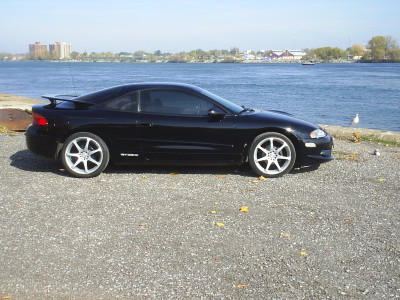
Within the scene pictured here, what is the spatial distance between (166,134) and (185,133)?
0.27 m

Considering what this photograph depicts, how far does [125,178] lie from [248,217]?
234 cm

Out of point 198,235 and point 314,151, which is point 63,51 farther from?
point 198,235

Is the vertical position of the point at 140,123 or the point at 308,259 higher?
the point at 140,123

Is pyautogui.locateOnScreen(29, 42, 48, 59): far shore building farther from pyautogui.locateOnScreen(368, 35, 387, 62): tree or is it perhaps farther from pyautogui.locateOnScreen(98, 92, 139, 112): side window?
pyautogui.locateOnScreen(368, 35, 387, 62): tree

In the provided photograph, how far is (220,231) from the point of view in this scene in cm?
481

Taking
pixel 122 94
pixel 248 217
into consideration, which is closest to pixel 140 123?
pixel 122 94

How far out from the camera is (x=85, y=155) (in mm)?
6941

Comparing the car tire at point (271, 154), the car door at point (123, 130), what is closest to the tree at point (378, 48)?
the car tire at point (271, 154)

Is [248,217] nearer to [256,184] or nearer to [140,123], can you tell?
[256,184]

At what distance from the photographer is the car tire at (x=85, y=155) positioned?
272 inches

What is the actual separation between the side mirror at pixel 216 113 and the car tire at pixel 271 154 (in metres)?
0.60

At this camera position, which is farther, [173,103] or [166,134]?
[173,103]

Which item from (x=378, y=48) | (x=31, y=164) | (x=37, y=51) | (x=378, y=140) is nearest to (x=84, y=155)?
(x=31, y=164)

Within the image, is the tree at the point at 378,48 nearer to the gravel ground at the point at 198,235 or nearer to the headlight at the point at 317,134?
the headlight at the point at 317,134
